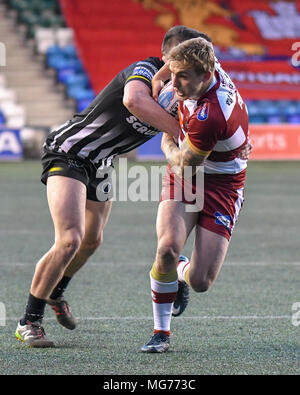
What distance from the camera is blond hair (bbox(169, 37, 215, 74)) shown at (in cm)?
443

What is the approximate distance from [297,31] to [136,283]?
19.9 metres

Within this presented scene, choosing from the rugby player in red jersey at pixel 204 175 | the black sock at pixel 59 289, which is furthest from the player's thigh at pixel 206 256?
the black sock at pixel 59 289

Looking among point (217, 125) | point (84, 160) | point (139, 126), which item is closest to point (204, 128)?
point (217, 125)

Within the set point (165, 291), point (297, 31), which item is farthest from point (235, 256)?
point (297, 31)

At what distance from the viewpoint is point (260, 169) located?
18.4 metres

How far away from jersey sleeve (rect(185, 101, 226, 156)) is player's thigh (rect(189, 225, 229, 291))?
543mm

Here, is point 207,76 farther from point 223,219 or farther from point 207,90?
point 223,219

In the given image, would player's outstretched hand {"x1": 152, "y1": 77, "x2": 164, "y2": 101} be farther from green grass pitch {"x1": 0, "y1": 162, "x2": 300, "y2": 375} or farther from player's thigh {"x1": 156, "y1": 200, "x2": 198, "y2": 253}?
green grass pitch {"x1": 0, "y1": 162, "x2": 300, "y2": 375}

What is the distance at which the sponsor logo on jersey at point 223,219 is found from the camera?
4977 mm

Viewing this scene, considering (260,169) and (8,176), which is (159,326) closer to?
(8,176)

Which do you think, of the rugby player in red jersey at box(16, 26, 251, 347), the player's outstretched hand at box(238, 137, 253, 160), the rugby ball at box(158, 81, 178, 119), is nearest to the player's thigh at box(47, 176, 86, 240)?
the rugby player in red jersey at box(16, 26, 251, 347)

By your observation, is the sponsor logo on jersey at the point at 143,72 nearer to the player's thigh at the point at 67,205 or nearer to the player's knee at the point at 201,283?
the player's thigh at the point at 67,205

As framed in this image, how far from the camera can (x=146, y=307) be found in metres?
6.06

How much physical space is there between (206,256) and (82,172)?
33.9 inches
